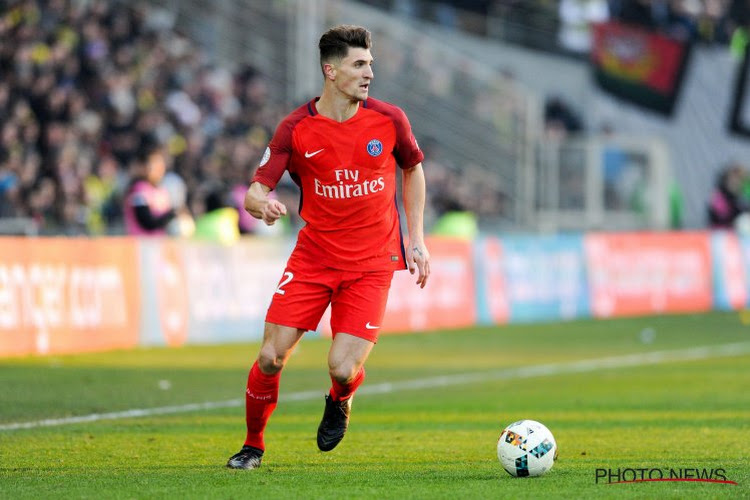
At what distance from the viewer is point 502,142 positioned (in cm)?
2845

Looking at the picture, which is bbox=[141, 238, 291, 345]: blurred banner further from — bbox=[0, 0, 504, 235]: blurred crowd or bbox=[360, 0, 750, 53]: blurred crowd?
bbox=[360, 0, 750, 53]: blurred crowd

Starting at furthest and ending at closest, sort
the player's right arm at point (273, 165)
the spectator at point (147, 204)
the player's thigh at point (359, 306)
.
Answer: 1. the spectator at point (147, 204)
2. the player's thigh at point (359, 306)
3. the player's right arm at point (273, 165)

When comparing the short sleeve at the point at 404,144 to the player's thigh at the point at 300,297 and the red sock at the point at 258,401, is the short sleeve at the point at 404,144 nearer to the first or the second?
the player's thigh at the point at 300,297

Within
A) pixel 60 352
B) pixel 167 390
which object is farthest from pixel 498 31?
pixel 167 390

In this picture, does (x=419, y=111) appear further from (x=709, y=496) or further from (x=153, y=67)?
(x=709, y=496)

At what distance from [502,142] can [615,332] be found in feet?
24.1

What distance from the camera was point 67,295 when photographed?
1625 centimetres

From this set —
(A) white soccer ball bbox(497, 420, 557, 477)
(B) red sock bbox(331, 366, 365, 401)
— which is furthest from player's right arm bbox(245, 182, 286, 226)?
(A) white soccer ball bbox(497, 420, 557, 477)

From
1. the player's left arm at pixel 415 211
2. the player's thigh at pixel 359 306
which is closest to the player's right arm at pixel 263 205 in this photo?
the player's thigh at pixel 359 306

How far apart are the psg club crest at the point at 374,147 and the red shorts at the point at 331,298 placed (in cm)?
66

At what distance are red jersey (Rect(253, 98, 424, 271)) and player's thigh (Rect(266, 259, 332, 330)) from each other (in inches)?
3.5

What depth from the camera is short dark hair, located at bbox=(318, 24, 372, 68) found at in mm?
7980

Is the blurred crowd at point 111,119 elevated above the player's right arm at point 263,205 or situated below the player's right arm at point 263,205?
below

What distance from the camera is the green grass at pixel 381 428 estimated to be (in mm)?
7320
